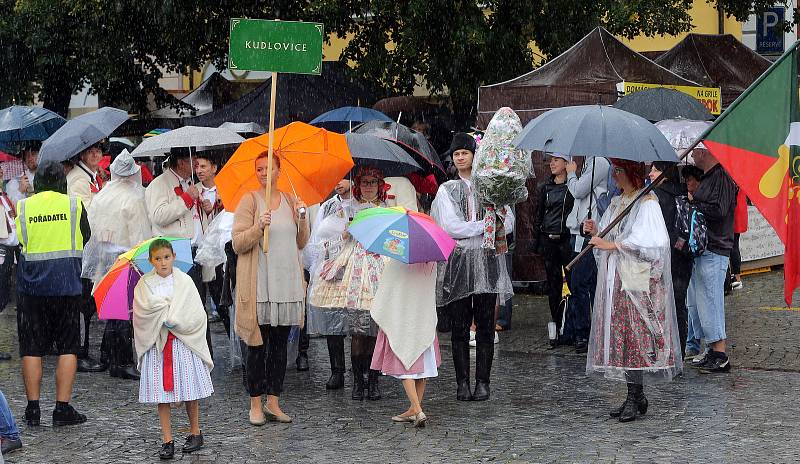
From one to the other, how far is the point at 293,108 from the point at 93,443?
10145 millimetres

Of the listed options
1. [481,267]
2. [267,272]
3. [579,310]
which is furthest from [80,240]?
[579,310]

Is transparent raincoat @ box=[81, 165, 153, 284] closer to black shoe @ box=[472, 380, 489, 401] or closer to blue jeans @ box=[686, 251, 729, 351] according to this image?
black shoe @ box=[472, 380, 489, 401]

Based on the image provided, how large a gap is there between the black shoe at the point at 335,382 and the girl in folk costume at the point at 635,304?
2.16 meters

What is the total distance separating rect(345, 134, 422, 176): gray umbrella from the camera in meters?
9.48

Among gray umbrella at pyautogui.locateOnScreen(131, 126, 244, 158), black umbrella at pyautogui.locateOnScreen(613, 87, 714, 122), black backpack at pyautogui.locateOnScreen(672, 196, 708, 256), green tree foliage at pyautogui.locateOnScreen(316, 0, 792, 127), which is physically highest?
green tree foliage at pyautogui.locateOnScreen(316, 0, 792, 127)

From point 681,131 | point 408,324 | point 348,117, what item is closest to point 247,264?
point 408,324

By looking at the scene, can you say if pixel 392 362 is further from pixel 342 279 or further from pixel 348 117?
pixel 348 117

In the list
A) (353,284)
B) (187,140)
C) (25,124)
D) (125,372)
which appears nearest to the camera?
(353,284)

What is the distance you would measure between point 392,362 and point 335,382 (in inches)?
54.1

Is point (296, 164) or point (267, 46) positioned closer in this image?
point (267, 46)

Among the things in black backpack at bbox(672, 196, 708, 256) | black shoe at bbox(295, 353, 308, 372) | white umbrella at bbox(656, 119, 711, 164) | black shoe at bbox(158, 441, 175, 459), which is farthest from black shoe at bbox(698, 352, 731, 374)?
black shoe at bbox(158, 441, 175, 459)

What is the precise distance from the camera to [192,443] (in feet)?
24.8

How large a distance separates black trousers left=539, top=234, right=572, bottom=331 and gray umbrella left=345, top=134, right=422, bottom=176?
229cm

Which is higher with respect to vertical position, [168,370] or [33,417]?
[168,370]
